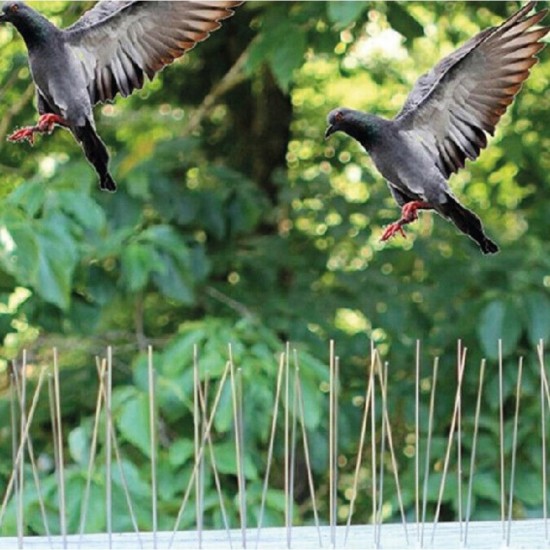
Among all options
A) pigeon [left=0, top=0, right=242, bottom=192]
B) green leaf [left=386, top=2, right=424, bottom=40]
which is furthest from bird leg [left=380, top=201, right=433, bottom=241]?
green leaf [left=386, top=2, right=424, bottom=40]

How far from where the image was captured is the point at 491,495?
7.26 feet

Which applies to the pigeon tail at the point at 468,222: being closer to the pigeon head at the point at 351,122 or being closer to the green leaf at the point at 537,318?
the pigeon head at the point at 351,122

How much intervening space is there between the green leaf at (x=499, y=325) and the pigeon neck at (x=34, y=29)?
3.83ft

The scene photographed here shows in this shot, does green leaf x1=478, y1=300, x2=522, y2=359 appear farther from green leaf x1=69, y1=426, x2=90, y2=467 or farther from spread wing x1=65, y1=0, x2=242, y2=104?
spread wing x1=65, y1=0, x2=242, y2=104

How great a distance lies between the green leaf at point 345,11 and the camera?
66.9 inches

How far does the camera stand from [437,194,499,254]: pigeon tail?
1060 millimetres

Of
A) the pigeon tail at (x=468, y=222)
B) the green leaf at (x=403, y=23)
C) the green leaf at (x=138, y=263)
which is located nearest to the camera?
the pigeon tail at (x=468, y=222)

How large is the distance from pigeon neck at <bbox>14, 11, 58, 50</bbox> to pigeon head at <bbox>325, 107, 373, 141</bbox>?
221 millimetres

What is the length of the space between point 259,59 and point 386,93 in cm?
91

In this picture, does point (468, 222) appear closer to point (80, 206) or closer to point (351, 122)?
point (351, 122)

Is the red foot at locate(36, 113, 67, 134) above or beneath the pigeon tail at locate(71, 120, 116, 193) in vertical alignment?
above

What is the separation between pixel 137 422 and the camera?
1.92 metres

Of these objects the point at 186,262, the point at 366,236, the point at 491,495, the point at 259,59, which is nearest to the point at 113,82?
the point at 259,59

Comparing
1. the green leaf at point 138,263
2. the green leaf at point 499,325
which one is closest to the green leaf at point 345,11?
the green leaf at point 138,263
